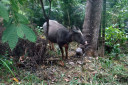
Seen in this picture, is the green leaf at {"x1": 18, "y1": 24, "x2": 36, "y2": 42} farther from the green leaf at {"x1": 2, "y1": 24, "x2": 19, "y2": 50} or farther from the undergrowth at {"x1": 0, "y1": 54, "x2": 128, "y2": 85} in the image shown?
the undergrowth at {"x1": 0, "y1": 54, "x2": 128, "y2": 85}

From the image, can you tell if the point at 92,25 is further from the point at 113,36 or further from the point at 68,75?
the point at 68,75

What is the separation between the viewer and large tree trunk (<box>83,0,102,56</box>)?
6654 mm

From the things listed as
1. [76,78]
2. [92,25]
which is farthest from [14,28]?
[92,25]

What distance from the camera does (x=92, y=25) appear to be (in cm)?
673

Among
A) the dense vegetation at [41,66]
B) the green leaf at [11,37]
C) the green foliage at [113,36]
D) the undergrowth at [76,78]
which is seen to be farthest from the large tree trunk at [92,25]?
the green leaf at [11,37]

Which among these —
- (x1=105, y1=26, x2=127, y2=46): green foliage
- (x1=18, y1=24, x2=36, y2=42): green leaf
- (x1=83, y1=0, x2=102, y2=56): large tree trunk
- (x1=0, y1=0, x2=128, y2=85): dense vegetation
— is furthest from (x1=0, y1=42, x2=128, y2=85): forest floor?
(x1=105, y1=26, x2=127, y2=46): green foliage

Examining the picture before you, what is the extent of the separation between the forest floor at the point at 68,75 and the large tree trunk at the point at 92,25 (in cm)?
93

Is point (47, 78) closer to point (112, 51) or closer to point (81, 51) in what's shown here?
point (81, 51)

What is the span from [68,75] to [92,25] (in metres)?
2.65

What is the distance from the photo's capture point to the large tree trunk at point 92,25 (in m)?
6.65

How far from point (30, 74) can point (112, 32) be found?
214 inches

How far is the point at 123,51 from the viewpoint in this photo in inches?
334

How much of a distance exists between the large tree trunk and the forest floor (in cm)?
93

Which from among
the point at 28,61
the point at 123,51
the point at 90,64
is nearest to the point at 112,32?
the point at 123,51
